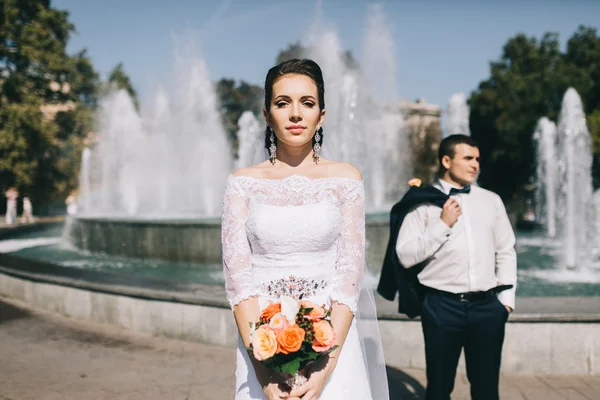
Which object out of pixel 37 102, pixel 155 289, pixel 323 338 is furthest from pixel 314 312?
pixel 37 102

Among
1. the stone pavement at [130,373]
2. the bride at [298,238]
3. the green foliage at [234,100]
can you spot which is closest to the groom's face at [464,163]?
the bride at [298,238]

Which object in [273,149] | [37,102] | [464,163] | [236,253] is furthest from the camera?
[37,102]

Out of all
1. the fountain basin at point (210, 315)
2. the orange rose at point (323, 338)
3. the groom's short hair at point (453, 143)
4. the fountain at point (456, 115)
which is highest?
the fountain at point (456, 115)

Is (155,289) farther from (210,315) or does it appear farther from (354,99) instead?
(354,99)

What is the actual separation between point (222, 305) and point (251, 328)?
3.53 m

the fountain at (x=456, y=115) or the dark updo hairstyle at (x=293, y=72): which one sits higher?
the fountain at (x=456, y=115)

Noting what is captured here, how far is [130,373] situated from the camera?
4.93 metres

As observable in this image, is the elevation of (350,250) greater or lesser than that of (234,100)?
lesser

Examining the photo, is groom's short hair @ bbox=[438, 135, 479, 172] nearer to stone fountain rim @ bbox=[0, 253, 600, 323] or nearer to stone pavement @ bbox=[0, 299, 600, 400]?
stone fountain rim @ bbox=[0, 253, 600, 323]

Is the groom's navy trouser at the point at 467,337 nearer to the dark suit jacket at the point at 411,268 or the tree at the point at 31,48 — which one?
the dark suit jacket at the point at 411,268

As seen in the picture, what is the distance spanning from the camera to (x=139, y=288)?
19.8 feet

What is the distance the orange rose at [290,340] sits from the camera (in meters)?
1.90

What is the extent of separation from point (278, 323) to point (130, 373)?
11.8 ft

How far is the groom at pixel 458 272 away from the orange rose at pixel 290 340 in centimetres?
161
